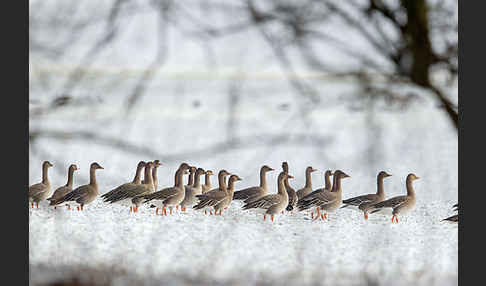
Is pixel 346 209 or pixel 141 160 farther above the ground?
pixel 141 160

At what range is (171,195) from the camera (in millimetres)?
5133

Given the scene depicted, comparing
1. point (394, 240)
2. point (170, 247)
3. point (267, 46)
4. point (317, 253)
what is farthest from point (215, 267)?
point (267, 46)

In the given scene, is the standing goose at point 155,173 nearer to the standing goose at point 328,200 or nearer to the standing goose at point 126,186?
the standing goose at point 126,186

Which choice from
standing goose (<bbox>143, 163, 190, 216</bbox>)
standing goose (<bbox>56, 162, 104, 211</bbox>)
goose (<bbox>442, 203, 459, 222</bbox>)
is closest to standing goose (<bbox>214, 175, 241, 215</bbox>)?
standing goose (<bbox>143, 163, 190, 216</bbox>)

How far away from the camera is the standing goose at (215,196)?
200 inches

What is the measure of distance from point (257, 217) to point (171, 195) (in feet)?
1.94

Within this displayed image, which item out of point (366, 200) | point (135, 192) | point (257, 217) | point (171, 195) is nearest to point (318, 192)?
point (366, 200)

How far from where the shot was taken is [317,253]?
4.91 m

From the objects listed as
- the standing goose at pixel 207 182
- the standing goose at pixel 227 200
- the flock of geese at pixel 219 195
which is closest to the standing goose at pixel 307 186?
the flock of geese at pixel 219 195

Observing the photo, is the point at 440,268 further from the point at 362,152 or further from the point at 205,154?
the point at 205,154

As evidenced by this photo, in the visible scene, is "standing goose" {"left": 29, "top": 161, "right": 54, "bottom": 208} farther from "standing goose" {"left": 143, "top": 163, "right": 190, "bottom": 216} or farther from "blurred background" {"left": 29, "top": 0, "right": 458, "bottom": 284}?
"standing goose" {"left": 143, "top": 163, "right": 190, "bottom": 216}

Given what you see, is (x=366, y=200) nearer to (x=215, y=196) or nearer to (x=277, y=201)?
(x=277, y=201)

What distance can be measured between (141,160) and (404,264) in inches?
72.0

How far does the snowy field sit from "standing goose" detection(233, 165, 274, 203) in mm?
46
